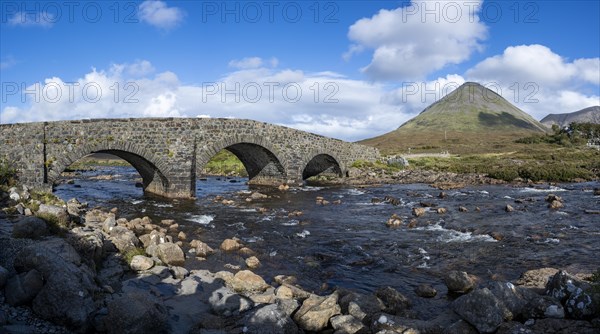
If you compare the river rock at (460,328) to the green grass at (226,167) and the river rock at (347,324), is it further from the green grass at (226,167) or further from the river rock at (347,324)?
the green grass at (226,167)

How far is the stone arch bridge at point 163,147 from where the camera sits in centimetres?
1922

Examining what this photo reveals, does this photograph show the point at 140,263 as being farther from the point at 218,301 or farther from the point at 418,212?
the point at 418,212

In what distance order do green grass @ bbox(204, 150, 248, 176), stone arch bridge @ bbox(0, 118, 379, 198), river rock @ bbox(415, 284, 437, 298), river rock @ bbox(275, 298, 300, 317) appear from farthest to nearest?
green grass @ bbox(204, 150, 248, 176) → stone arch bridge @ bbox(0, 118, 379, 198) → river rock @ bbox(415, 284, 437, 298) → river rock @ bbox(275, 298, 300, 317)

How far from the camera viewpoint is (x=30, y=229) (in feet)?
30.8

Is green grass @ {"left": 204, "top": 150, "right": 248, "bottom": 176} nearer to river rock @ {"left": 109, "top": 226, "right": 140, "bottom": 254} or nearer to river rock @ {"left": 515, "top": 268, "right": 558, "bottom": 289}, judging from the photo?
river rock @ {"left": 109, "top": 226, "right": 140, "bottom": 254}

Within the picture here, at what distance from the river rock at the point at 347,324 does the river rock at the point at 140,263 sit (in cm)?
485

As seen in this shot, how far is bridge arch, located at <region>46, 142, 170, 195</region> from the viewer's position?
19641 millimetres

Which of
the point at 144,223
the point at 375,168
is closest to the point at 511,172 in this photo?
the point at 375,168

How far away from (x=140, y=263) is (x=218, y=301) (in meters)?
2.72

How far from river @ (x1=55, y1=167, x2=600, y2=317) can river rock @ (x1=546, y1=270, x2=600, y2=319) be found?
2087 millimetres

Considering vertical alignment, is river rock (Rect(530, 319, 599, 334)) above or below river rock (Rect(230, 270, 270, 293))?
above

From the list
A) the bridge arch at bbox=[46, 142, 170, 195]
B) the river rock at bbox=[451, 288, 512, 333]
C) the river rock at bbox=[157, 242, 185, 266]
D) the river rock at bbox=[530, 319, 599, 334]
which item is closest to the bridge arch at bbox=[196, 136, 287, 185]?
the bridge arch at bbox=[46, 142, 170, 195]

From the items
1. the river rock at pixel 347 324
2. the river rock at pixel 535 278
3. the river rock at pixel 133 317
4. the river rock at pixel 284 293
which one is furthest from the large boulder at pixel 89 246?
the river rock at pixel 535 278

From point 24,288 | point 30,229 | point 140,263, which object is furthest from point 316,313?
point 30,229
